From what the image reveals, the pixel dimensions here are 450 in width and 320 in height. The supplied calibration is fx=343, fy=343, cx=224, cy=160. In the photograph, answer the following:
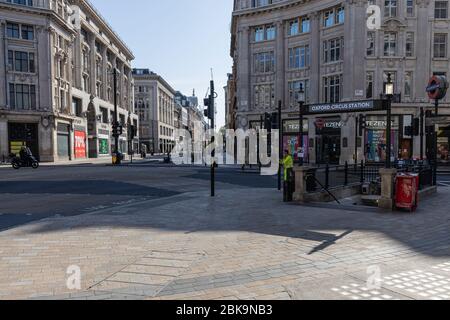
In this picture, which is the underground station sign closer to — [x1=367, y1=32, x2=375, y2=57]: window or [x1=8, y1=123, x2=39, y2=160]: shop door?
[x1=367, y1=32, x2=375, y2=57]: window

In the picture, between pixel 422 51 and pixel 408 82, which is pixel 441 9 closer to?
pixel 422 51

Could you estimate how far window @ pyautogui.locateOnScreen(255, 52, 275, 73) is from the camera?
40.8 m

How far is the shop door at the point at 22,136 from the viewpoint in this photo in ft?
139

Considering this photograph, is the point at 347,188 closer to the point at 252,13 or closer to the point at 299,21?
the point at 299,21

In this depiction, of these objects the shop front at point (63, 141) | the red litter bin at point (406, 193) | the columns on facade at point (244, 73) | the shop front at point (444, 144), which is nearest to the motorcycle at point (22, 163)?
the shop front at point (63, 141)

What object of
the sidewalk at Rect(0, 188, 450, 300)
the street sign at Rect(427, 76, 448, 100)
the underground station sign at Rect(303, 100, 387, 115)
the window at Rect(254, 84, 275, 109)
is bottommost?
the sidewalk at Rect(0, 188, 450, 300)

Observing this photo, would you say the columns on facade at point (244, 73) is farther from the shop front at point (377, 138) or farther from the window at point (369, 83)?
the shop front at point (377, 138)

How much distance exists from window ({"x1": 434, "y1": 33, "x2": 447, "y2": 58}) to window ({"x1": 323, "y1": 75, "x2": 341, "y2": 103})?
9.30 meters

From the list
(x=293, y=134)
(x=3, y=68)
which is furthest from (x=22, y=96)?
(x=293, y=134)

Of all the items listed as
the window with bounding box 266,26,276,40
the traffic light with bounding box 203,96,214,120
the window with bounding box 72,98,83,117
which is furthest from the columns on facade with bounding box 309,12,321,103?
the window with bounding box 72,98,83,117

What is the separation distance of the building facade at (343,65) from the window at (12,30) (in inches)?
1096

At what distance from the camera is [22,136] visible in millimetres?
42938

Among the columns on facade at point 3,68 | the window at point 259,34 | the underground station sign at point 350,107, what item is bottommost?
the underground station sign at point 350,107

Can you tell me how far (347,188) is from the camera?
46.3ft
